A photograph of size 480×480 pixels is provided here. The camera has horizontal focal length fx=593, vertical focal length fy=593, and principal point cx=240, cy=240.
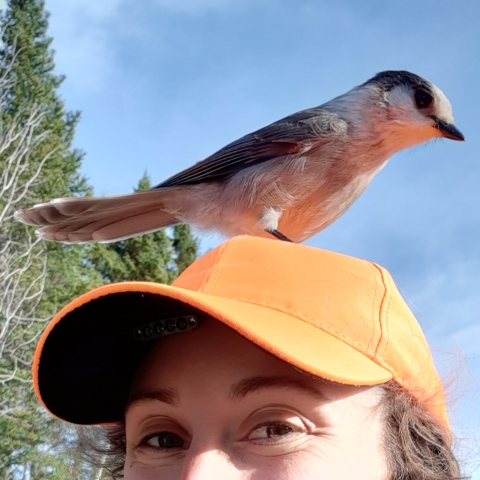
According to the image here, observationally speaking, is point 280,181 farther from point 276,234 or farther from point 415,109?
point 415,109

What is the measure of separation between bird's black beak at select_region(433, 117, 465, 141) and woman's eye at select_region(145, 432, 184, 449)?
6.85ft

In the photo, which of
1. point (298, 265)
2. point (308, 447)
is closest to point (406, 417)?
point (308, 447)

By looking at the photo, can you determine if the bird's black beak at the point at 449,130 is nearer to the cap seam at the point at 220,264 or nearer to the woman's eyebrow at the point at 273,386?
the cap seam at the point at 220,264

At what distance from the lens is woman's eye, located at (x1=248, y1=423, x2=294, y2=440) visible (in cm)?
105

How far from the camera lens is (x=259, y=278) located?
1.16 metres

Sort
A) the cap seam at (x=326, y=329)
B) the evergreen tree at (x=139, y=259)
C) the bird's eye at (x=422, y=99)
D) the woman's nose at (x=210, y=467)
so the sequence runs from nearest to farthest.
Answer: the woman's nose at (x=210, y=467), the cap seam at (x=326, y=329), the bird's eye at (x=422, y=99), the evergreen tree at (x=139, y=259)

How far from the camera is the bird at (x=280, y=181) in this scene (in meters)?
2.23

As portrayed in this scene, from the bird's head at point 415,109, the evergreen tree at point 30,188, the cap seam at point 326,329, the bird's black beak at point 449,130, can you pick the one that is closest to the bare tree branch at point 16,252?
the evergreen tree at point 30,188

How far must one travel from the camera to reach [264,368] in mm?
1080

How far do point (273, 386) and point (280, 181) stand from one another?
128 centimetres

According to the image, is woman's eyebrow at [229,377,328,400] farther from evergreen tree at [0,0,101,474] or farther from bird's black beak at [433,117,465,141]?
evergreen tree at [0,0,101,474]

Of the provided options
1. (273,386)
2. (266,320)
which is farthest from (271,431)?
(266,320)

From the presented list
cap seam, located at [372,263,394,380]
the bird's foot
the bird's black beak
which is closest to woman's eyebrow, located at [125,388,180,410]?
cap seam, located at [372,263,394,380]

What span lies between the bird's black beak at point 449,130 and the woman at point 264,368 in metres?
1.69
